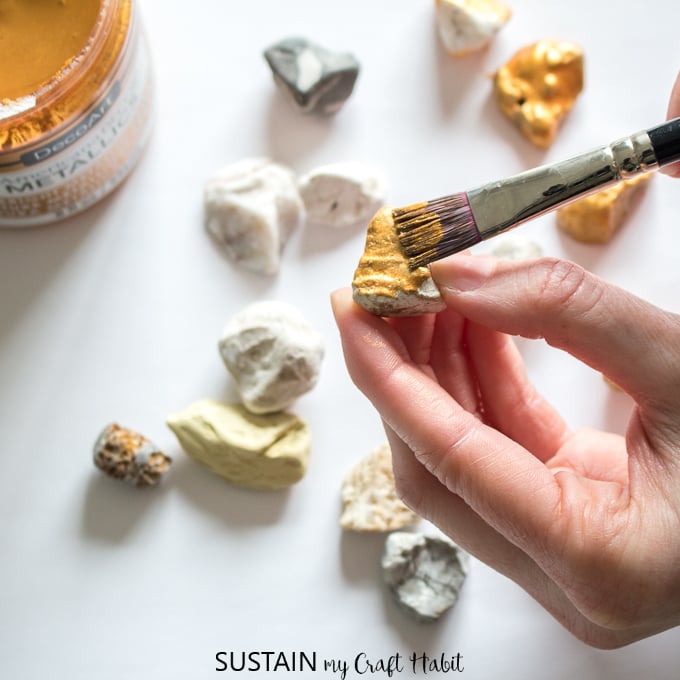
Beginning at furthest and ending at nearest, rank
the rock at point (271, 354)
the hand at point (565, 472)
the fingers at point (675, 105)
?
the rock at point (271, 354)
the fingers at point (675, 105)
the hand at point (565, 472)

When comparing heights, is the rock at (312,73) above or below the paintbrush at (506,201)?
above

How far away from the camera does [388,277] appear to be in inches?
25.3

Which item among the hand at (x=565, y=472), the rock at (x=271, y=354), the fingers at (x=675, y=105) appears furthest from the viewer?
the rock at (x=271, y=354)

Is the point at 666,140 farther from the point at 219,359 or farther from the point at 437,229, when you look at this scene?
the point at 219,359

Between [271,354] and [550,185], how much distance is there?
31 cm

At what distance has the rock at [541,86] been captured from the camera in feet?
2.84

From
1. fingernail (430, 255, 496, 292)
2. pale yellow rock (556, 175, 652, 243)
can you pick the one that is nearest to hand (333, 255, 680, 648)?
fingernail (430, 255, 496, 292)

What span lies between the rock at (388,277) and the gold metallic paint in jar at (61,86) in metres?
0.28

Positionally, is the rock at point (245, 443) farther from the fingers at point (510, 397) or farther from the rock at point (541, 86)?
the rock at point (541, 86)

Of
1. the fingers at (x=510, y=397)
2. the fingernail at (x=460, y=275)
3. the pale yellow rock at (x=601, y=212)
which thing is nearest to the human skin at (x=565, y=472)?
the fingernail at (x=460, y=275)

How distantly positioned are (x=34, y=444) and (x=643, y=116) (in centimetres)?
70

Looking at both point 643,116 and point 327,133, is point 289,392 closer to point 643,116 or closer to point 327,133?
point 327,133

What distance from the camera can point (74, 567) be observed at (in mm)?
838

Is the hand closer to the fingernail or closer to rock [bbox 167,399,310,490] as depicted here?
the fingernail
